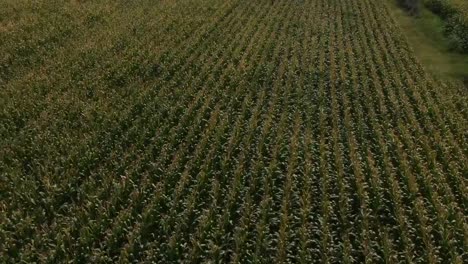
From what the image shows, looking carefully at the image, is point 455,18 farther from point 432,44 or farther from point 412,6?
point 412,6

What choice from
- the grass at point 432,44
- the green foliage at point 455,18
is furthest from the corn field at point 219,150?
the green foliage at point 455,18

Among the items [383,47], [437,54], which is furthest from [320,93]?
[437,54]

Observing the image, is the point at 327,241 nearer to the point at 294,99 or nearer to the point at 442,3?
the point at 294,99

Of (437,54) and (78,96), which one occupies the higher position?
(78,96)

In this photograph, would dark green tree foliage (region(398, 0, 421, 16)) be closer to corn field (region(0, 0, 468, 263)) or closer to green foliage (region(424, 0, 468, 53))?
green foliage (region(424, 0, 468, 53))

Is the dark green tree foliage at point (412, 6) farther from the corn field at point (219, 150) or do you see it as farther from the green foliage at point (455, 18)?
the corn field at point (219, 150)

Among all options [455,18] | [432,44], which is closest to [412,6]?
[455,18]
